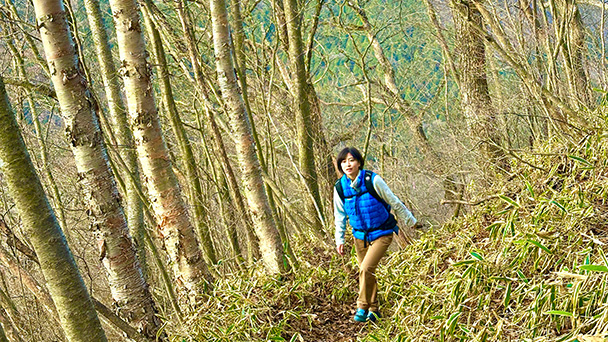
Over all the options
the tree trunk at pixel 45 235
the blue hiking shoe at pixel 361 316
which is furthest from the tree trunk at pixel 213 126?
the tree trunk at pixel 45 235

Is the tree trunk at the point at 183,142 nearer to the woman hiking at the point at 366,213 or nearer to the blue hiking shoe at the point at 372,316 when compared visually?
the woman hiking at the point at 366,213

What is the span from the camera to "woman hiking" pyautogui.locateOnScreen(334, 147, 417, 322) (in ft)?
15.4

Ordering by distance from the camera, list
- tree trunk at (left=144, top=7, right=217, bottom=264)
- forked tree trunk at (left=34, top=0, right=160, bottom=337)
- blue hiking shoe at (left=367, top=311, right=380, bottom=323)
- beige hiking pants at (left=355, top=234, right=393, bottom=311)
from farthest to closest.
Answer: tree trunk at (left=144, top=7, right=217, bottom=264) → blue hiking shoe at (left=367, top=311, right=380, bottom=323) → beige hiking pants at (left=355, top=234, right=393, bottom=311) → forked tree trunk at (left=34, top=0, right=160, bottom=337)

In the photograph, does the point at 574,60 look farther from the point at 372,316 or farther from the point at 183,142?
the point at 183,142

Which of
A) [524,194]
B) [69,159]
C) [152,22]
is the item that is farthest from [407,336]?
[69,159]

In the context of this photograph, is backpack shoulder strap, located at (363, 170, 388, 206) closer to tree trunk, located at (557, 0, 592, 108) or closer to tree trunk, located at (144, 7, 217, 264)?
tree trunk, located at (144, 7, 217, 264)

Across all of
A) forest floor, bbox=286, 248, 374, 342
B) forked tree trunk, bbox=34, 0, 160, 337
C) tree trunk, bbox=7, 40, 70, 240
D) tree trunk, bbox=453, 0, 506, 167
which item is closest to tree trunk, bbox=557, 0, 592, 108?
tree trunk, bbox=453, 0, 506, 167

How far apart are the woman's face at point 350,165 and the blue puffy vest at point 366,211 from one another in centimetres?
7

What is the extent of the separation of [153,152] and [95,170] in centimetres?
105

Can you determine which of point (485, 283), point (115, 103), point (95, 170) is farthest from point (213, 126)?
point (485, 283)

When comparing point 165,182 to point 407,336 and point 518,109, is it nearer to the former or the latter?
point 407,336

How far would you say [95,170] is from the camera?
12.0 ft

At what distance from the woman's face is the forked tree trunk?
1877mm

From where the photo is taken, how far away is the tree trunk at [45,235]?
7.72ft
